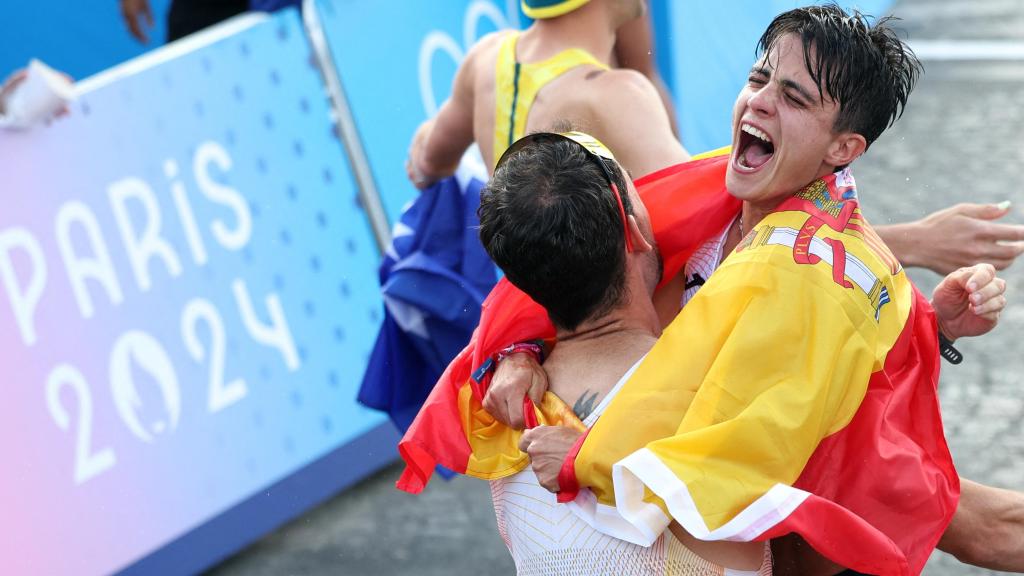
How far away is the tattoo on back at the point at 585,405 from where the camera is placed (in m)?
2.20

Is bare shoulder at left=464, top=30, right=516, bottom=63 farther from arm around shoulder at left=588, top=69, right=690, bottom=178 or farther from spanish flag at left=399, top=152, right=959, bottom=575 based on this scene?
spanish flag at left=399, top=152, right=959, bottom=575

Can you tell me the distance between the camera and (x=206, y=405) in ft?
14.4

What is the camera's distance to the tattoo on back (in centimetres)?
220

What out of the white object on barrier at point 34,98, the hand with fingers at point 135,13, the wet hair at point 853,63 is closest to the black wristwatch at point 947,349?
the wet hair at point 853,63

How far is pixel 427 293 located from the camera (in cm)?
373

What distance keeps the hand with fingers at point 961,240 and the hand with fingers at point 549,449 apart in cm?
95

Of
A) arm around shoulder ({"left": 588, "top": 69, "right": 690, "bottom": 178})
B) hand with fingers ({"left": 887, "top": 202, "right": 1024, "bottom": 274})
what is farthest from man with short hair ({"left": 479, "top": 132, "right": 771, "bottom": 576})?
arm around shoulder ({"left": 588, "top": 69, "right": 690, "bottom": 178})

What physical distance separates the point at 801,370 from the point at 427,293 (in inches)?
73.0

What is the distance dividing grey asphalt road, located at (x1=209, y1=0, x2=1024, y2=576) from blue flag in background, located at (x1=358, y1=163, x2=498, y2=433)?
30.4 inches

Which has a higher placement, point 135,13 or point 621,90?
point 621,90

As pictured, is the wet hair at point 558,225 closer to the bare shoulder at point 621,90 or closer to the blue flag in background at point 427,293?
the bare shoulder at point 621,90

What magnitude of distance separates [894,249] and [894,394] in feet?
2.19

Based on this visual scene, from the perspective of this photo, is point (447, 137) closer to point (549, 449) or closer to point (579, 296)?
point (579, 296)

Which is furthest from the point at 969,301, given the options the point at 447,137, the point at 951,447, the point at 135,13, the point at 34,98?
the point at 135,13
